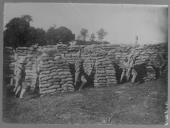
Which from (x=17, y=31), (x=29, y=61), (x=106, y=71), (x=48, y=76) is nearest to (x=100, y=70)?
(x=106, y=71)

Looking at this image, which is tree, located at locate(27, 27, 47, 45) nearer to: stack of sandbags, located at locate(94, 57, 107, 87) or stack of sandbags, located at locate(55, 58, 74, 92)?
stack of sandbags, located at locate(55, 58, 74, 92)

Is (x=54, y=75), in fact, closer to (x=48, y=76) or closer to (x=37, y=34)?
(x=48, y=76)

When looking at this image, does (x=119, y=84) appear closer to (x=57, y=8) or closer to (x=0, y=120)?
(x=57, y=8)

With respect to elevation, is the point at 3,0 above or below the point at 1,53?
above

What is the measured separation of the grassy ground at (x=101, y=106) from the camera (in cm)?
144

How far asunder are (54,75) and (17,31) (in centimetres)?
31

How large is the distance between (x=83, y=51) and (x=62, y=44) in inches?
4.7

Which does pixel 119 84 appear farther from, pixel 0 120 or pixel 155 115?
pixel 0 120

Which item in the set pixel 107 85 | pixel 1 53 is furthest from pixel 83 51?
pixel 1 53

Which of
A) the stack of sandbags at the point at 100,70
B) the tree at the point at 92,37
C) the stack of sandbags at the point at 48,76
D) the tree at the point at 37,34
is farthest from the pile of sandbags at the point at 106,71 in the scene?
the tree at the point at 37,34

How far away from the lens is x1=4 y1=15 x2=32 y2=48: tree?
145cm

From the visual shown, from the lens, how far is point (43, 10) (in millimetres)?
1454

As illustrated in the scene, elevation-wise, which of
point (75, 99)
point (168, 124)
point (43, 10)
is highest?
point (43, 10)

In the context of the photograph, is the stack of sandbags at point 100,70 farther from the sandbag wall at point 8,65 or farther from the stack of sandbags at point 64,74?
the sandbag wall at point 8,65
